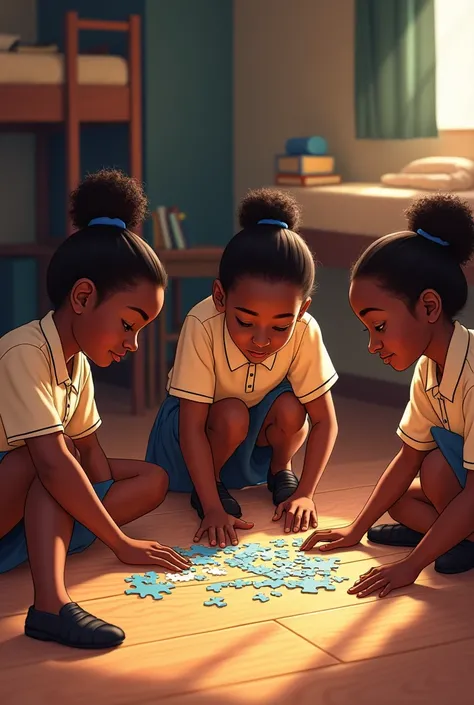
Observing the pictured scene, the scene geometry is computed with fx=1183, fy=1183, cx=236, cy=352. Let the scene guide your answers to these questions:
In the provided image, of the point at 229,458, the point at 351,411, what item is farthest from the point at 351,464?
the point at 351,411

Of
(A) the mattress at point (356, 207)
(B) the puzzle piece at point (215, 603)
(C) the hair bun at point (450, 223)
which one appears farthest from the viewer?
(A) the mattress at point (356, 207)

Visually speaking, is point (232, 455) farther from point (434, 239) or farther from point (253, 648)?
point (253, 648)

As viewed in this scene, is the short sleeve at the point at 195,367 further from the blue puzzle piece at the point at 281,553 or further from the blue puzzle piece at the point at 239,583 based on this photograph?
the blue puzzle piece at the point at 239,583

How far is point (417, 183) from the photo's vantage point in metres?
4.20

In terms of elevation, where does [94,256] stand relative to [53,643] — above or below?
above

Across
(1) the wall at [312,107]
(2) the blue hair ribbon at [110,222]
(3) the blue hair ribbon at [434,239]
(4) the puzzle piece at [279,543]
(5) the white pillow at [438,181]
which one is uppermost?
(1) the wall at [312,107]

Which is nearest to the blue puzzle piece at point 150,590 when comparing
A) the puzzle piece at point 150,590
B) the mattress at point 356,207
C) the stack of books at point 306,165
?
the puzzle piece at point 150,590

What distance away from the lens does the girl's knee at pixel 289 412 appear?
3.04 metres

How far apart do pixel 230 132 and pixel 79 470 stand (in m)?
3.22

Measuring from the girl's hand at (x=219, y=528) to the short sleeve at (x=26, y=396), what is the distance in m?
0.57

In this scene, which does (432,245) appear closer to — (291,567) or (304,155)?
(291,567)

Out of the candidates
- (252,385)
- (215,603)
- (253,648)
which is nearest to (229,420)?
(252,385)

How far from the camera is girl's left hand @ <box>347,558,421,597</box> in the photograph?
235 centimetres

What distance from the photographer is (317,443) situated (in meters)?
2.96
